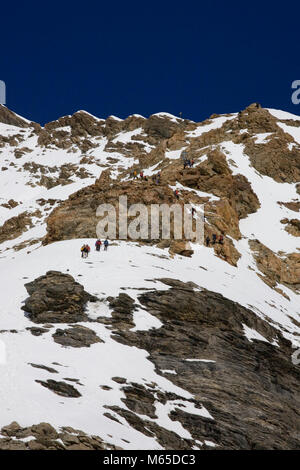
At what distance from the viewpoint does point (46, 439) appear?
9.05m

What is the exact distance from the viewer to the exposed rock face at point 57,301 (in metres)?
18.8

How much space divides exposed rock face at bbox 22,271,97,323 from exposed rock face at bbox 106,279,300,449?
258 centimetres

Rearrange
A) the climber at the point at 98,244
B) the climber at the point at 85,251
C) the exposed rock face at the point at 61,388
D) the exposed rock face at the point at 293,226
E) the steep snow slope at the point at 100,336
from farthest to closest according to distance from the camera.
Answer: the exposed rock face at the point at 293,226, the climber at the point at 98,244, the climber at the point at 85,251, the exposed rock face at the point at 61,388, the steep snow slope at the point at 100,336

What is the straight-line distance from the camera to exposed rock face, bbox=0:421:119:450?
8.77 meters

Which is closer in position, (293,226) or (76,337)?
(76,337)

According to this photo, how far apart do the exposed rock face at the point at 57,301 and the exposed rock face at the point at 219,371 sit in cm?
258

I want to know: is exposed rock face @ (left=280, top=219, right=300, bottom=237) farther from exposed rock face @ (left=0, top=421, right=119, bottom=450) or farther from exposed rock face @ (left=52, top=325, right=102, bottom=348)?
exposed rock face @ (left=0, top=421, right=119, bottom=450)

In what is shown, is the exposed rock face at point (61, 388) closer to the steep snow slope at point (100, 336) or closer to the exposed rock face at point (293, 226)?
the steep snow slope at point (100, 336)

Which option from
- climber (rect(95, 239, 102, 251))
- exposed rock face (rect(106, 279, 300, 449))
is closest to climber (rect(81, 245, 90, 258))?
climber (rect(95, 239, 102, 251))

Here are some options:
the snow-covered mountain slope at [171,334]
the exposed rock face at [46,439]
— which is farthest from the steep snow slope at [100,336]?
the exposed rock face at [46,439]

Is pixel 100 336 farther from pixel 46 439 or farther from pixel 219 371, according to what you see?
pixel 46 439

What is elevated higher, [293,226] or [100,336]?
[293,226]

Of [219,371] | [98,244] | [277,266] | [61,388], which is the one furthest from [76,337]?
[277,266]

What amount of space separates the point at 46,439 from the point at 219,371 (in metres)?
9.13
